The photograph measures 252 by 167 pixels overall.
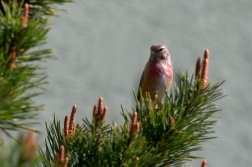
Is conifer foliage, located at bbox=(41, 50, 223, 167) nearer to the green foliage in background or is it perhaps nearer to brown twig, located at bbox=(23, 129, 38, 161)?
the green foliage in background

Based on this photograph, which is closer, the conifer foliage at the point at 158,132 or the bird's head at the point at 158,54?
the conifer foliage at the point at 158,132

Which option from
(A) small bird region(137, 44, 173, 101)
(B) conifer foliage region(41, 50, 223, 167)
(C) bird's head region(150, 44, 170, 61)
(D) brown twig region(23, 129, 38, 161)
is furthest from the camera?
(C) bird's head region(150, 44, 170, 61)

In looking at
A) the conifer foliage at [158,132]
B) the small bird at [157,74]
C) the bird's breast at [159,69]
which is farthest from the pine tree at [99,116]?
the bird's breast at [159,69]

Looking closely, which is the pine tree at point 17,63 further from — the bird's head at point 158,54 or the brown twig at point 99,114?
the bird's head at point 158,54

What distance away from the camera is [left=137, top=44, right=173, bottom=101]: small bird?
405 centimetres

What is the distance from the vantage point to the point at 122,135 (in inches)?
56.9

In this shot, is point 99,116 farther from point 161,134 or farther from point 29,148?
point 29,148

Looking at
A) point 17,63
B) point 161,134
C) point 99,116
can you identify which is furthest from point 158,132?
point 17,63

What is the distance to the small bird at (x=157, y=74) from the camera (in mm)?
4047

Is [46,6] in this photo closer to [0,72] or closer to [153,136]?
[0,72]

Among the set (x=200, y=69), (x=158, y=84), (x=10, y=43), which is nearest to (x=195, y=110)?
(x=200, y=69)

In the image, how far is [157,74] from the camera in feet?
13.5

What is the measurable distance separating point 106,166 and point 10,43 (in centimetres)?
46

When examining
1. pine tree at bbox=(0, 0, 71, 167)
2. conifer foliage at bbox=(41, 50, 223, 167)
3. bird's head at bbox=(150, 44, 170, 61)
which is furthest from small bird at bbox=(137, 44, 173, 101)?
pine tree at bbox=(0, 0, 71, 167)
